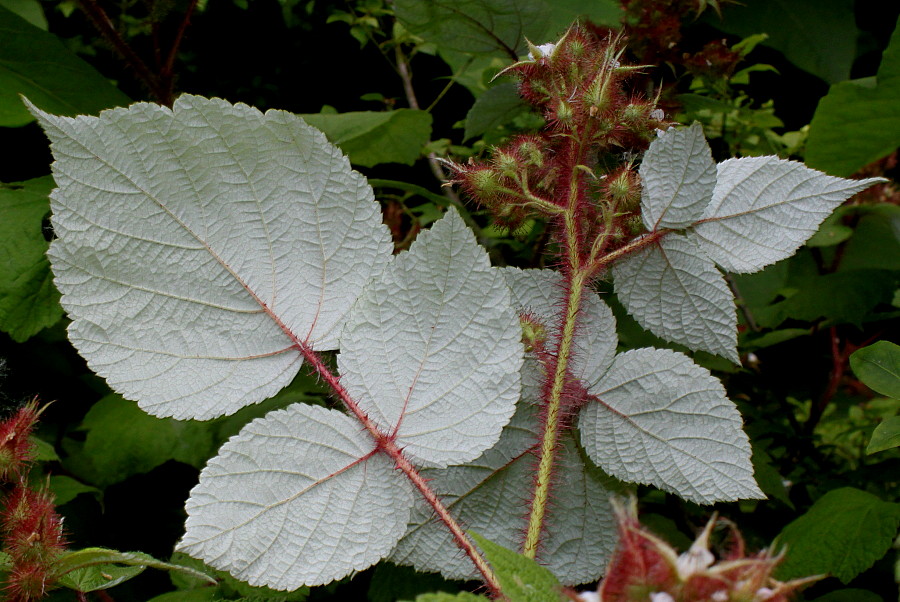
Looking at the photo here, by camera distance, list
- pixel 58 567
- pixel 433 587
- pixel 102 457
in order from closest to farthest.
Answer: pixel 58 567 → pixel 433 587 → pixel 102 457

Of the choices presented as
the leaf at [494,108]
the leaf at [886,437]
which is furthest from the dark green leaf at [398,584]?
the leaf at [494,108]

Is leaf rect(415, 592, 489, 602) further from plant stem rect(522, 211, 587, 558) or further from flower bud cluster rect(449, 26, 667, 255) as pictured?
flower bud cluster rect(449, 26, 667, 255)

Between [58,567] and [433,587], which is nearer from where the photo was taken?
[58,567]

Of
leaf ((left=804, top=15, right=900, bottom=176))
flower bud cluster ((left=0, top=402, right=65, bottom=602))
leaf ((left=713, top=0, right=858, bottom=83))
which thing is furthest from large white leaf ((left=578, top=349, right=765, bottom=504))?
leaf ((left=713, top=0, right=858, bottom=83))

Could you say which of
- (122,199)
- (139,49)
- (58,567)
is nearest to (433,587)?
(58,567)

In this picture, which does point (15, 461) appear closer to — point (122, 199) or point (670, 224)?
point (122, 199)

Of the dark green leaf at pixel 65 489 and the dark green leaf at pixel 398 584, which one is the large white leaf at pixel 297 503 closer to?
the dark green leaf at pixel 398 584
